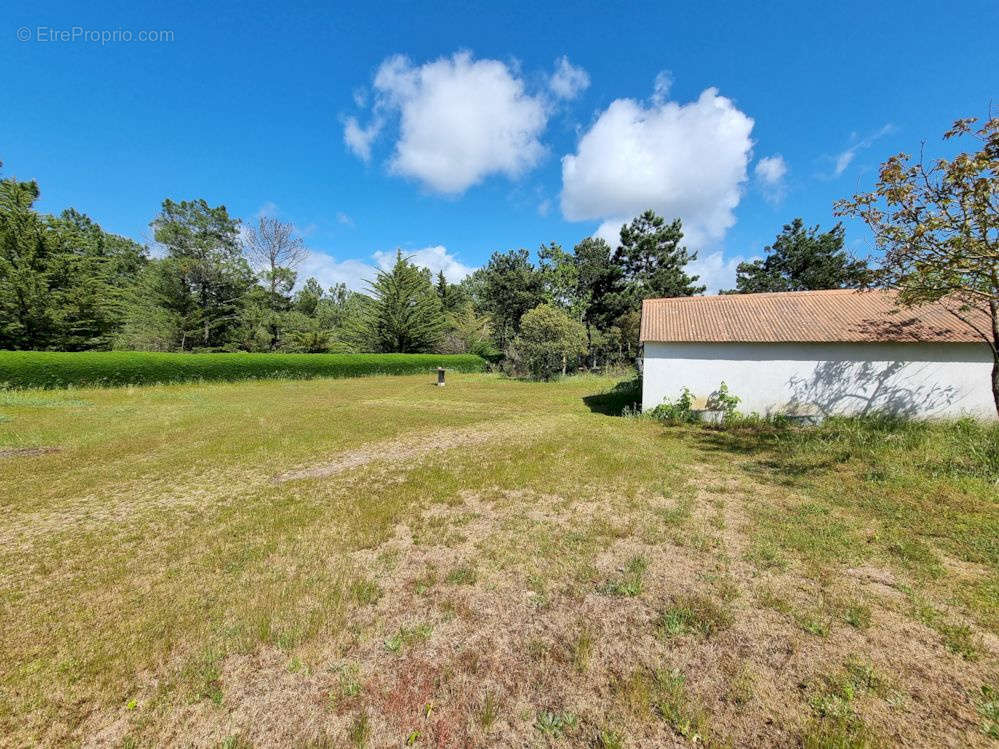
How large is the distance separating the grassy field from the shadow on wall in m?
2.21

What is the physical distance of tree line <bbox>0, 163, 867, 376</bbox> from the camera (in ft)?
61.9

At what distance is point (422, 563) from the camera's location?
3795mm

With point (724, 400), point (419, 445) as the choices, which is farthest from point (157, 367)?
point (724, 400)

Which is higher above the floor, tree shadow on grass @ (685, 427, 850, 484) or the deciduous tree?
the deciduous tree

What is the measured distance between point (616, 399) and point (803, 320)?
6.59 m

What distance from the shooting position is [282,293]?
31.8 metres

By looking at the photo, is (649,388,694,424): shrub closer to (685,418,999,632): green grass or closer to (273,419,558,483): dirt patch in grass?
(685,418,999,632): green grass

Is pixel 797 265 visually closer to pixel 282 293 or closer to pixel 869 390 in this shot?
pixel 869 390

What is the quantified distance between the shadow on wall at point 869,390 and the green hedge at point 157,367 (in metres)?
22.5

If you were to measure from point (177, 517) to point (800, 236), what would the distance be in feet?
145

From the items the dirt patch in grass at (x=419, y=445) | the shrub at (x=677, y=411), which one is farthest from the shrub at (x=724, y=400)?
the dirt patch in grass at (x=419, y=445)

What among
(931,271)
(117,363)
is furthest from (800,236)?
(117,363)

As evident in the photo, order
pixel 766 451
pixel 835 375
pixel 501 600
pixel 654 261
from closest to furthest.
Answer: pixel 501 600 → pixel 766 451 → pixel 835 375 → pixel 654 261

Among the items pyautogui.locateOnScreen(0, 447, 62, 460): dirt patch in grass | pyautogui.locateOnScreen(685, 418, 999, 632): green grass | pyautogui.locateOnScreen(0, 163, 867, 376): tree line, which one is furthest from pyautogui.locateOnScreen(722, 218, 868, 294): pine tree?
pyautogui.locateOnScreen(0, 447, 62, 460): dirt patch in grass
